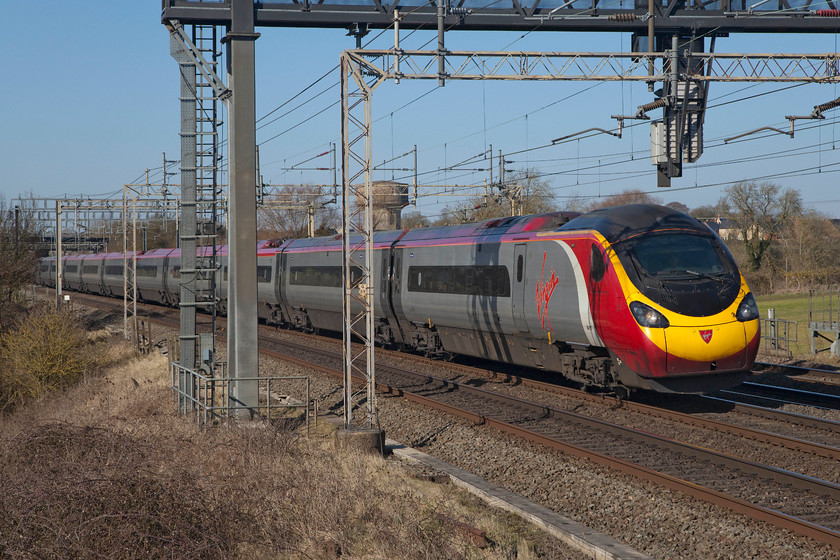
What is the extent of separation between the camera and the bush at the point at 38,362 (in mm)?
22500

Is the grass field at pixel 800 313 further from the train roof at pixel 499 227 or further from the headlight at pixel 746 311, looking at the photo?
the train roof at pixel 499 227

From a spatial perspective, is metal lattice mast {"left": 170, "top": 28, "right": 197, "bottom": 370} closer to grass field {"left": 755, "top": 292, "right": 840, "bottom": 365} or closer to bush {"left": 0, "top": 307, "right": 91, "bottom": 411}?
bush {"left": 0, "top": 307, "right": 91, "bottom": 411}

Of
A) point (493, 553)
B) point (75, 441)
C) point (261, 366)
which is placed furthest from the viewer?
point (261, 366)

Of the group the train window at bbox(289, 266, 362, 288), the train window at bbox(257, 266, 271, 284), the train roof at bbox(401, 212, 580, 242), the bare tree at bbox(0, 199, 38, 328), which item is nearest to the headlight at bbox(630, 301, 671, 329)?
the train roof at bbox(401, 212, 580, 242)

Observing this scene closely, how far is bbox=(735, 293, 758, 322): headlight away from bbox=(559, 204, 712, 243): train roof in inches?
52.9

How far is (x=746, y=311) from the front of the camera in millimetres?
12625

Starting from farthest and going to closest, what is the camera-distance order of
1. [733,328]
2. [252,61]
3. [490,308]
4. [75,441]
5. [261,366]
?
[261,366]
[490,308]
[252,61]
[733,328]
[75,441]

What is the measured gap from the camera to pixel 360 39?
1852 centimetres

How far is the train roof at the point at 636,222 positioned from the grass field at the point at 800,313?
730 cm

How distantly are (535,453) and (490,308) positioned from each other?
602 cm

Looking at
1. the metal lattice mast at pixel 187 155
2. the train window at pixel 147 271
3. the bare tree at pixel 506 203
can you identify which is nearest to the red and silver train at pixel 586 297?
the metal lattice mast at pixel 187 155

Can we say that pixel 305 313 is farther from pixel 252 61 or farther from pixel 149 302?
pixel 149 302

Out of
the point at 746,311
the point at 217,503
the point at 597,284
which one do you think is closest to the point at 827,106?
the point at 746,311

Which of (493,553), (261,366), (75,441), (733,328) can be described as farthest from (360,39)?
(493,553)
